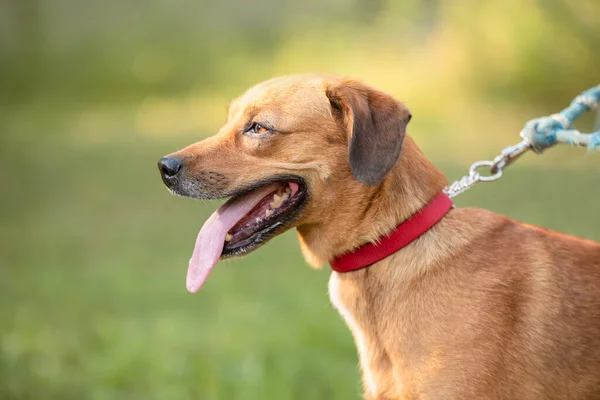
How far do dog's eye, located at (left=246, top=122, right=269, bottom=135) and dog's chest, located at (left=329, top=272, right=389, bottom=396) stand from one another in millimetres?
788

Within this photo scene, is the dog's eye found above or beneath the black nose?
above

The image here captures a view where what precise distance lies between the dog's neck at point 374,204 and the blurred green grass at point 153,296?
795 mm

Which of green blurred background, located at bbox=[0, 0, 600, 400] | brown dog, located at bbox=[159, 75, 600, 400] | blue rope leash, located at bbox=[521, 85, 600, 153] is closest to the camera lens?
brown dog, located at bbox=[159, 75, 600, 400]

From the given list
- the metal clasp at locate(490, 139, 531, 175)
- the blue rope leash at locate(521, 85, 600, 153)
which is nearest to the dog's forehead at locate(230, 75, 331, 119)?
the metal clasp at locate(490, 139, 531, 175)

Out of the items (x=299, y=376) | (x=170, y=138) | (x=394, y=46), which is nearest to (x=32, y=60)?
(x=170, y=138)

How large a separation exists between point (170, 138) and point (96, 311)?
885cm

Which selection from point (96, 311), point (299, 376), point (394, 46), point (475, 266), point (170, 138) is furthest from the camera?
point (394, 46)

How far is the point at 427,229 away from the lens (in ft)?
11.8

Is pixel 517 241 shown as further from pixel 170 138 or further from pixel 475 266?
pixel 170 138

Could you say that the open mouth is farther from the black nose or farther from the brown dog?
the black nose

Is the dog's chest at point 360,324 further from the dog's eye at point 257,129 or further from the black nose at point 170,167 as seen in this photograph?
the black nose at point 170,167

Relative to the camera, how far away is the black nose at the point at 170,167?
142 inches

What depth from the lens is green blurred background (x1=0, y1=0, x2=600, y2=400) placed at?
20.9 ft

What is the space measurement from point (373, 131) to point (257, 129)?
61 cm
